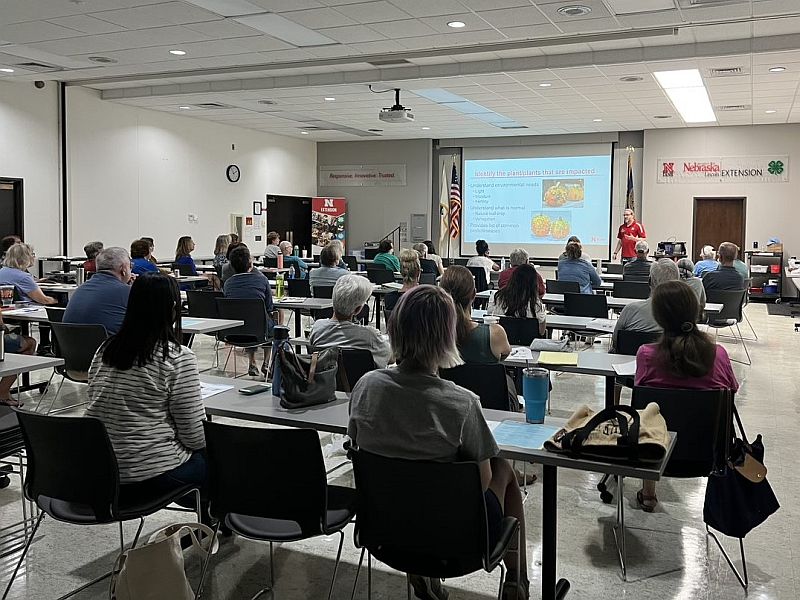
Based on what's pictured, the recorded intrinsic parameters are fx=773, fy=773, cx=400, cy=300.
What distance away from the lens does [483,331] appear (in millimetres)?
4070

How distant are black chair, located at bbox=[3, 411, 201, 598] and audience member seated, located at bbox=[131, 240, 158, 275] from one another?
4911mm

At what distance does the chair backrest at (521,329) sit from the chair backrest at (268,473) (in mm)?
3039

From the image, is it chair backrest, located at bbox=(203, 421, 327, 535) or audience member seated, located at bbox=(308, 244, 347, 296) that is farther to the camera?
audience member seated, located at bbox=(308, 244, 347, 296)

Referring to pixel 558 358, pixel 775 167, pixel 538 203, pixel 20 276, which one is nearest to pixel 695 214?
pixel 775 167

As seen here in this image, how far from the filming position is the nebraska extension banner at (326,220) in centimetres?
1741

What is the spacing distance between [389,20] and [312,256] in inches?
410

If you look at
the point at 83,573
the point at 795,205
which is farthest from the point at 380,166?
the point at 83,573

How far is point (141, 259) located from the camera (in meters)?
7.50

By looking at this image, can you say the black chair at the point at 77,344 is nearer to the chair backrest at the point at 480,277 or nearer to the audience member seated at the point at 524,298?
the audience member seated at the point at 524,298

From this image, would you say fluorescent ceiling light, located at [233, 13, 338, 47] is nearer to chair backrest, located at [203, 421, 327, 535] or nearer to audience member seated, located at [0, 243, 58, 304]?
audience member seated, located at [0, 243, 58, 304]

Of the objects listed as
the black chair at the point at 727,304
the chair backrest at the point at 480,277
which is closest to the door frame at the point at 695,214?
the chair backrest at the point at 480,277

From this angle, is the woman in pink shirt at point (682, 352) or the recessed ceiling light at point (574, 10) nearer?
the woman in pink shirt at point (682, 352)

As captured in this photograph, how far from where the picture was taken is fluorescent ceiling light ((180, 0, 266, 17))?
22.4 ft

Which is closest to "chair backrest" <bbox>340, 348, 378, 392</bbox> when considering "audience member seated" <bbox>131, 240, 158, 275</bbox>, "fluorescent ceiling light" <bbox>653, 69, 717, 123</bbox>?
"audience member seated" <bbox>131, 240, 158, 275</bbox>
